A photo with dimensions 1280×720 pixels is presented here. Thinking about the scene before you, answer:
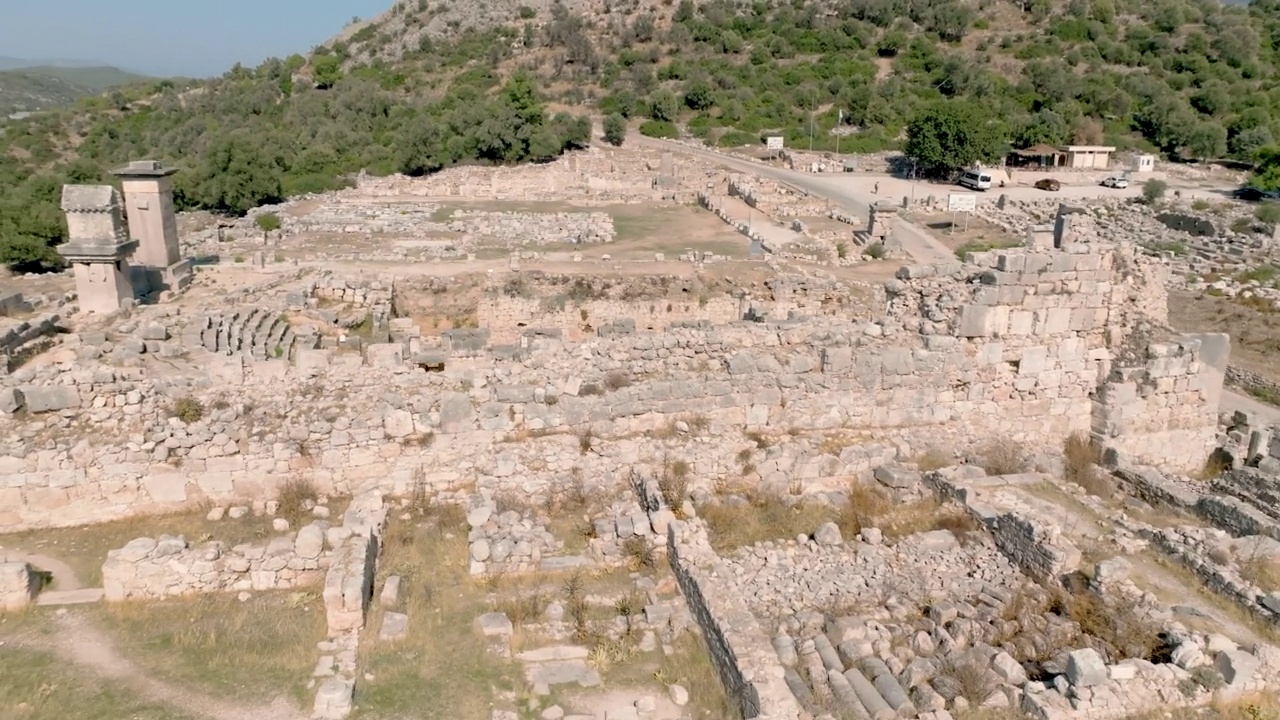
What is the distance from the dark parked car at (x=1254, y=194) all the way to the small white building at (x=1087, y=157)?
342 inches

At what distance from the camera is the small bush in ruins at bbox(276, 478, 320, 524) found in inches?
423

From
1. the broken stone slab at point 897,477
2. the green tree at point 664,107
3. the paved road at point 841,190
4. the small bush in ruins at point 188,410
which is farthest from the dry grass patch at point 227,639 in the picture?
the green tree at point 664,107

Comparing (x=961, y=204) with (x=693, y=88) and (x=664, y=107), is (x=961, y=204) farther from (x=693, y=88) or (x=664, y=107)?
(x=693, y=88)

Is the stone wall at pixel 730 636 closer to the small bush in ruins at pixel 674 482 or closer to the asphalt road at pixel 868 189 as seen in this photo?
the small bush in ruins at pixel 674 482

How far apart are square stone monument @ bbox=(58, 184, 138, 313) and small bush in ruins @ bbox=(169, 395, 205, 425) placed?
27.4 ft

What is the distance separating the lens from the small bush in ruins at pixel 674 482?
424 inches

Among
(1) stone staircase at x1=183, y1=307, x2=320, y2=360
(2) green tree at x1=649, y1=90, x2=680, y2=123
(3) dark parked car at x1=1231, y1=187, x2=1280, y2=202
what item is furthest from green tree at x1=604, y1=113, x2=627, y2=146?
(1) stone staircase at x1=183, y1=307, x2=320, y2=360

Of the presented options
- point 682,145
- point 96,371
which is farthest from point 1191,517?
point 682,145

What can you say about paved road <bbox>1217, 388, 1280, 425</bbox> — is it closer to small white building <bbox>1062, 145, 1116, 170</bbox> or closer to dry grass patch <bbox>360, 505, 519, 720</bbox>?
dry grass patch <bbox>360, 505, 519, 720</bbox>

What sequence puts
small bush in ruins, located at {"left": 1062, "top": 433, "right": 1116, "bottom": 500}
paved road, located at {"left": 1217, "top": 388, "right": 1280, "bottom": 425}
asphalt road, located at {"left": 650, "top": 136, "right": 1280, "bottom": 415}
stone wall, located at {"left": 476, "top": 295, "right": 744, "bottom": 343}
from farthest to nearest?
asphalt road, located at {"left": 650, "top": 136, "right": 1280, "bottom": 415} < stone wall, located at {"left": 476, "top": 295, "right": 744, "bottom": 343} < paved road, located at {"left": 1217, "top": 388, "right": 1280, "bottom": 425} < small bush in ruins, located at {"left": 1062, "top": 433, "right": 1116, "bottom": 500}

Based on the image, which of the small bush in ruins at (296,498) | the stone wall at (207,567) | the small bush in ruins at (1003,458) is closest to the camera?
the stone wall at (207,567)

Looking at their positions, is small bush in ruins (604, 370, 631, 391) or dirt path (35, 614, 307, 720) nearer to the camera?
dirt path (35, 614, 307, 720)

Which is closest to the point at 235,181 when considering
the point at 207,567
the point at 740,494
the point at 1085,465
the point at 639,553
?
the point at 207,567

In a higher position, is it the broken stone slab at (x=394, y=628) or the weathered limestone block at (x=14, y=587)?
the weathered limestone block at (x=14, y=587)
